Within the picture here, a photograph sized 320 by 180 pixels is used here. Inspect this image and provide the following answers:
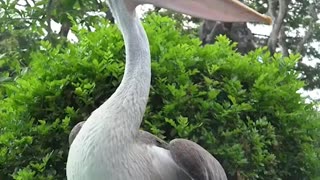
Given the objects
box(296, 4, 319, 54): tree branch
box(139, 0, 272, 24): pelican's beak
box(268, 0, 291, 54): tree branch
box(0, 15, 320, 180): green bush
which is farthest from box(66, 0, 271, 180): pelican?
box(296, 4, 319, 54): tree branch

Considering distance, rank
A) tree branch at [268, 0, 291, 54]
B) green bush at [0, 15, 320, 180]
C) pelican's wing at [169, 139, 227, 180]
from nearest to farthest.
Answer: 1. pelican's wing at [169, 139, 227, 180]
2. green bush at [0, 15, 320, 180]
3. tree branch at [268, 0, 291, 54]

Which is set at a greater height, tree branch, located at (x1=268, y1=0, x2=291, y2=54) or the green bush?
the green bush

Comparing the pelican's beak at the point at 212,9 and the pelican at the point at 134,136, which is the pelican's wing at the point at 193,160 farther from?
the pelican's beak at the point at 212,9

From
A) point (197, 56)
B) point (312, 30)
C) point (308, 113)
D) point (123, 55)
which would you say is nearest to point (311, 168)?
point (308, 113)

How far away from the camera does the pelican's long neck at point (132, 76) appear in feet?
8.53

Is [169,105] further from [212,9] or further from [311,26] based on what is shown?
[311,26]

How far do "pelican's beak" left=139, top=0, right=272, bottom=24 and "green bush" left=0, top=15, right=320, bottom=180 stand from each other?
1.79ft

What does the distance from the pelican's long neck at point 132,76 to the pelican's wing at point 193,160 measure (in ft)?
0.62

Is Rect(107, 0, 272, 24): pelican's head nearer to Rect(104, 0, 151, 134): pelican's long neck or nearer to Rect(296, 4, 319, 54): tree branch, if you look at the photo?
Rect(104, 0, 151, 134): pelican's long neck

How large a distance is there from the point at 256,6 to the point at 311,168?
8.48 meters

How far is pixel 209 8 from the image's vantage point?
2.71 metres

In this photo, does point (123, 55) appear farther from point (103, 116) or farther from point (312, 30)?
point (312, 30)

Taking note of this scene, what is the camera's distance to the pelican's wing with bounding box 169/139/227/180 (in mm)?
2664

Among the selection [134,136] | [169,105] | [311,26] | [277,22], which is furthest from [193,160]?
[311,26]
